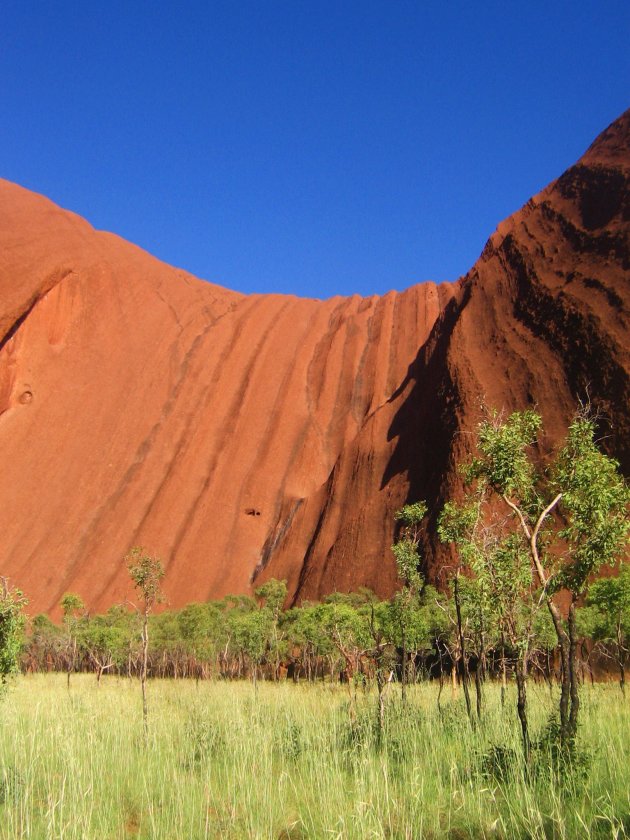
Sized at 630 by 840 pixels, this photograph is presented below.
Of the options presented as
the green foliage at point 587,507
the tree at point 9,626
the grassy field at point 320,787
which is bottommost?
the grassy field at point 320,787

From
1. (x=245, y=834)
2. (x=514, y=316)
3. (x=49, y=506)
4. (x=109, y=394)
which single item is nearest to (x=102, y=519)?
(x=49, y=506)

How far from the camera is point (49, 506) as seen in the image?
6341cm

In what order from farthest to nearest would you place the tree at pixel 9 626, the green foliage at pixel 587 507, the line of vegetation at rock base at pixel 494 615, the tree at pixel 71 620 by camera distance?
1. the tree at pixel 71 620
2. the tree at pixel 9 626
3. the green foliage at pixel 587 507
4. the line of vegetation at rock base at pixel 494 615

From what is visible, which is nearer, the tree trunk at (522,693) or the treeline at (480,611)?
the tree trunk at (522,693)

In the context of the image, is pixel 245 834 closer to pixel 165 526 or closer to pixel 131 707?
pixel 131 707

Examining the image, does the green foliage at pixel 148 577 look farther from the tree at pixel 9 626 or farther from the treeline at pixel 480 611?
the tree at pixel 9 626

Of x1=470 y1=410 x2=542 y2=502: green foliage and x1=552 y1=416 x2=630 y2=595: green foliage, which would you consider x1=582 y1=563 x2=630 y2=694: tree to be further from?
x1=470 y1=410 x2=542 y2=502: green foliage

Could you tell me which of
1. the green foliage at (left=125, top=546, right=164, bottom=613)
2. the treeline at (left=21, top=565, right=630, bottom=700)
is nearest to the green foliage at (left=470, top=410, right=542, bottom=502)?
the treeline at (left=21, top=565, right=630, bottom=700)

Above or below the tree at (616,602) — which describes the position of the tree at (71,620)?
below

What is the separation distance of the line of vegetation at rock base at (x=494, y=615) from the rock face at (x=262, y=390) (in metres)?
8.28

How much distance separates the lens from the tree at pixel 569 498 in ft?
31.9

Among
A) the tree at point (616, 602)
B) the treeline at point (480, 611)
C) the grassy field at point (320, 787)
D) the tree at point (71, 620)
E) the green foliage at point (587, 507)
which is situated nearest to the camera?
the grassy field at point (320, 787)

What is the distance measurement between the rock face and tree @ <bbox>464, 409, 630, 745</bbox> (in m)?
24.7

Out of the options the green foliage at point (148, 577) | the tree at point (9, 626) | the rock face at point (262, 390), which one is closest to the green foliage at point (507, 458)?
the tree at point (9, 626)
